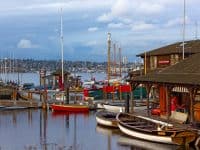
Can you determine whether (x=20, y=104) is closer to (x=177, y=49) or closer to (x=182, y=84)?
(x=177, y=49)

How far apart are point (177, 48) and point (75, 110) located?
46.3 ft

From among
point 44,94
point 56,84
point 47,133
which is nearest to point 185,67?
point 47,133

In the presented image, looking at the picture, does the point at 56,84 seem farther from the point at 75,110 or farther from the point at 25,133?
the point at 25,133

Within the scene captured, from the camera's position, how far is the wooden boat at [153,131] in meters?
35.3

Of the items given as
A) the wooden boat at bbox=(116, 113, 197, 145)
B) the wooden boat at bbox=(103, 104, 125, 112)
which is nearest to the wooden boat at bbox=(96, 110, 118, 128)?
the wooden boat at bbox=(116, 113, 197, 145)

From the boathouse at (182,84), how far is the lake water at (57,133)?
439cm

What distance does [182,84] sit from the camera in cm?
3816

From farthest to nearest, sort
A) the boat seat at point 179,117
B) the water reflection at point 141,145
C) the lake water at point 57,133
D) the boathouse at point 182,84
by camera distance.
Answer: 1. the boat seat at point 179,117
2. the lake water at point 57,133
3. the boathouse at point 182,84
4. the water reflection at point 141,145

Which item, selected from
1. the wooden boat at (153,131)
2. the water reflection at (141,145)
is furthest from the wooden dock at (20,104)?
the water reflection at (141,145)

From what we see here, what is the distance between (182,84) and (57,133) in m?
13.0

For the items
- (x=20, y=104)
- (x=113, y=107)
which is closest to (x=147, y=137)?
(x=113, y=107)

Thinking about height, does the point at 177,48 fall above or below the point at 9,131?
above

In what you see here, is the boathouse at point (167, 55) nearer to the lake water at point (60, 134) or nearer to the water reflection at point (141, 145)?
the lake water at point (60, 134)

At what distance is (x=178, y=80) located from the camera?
3962cm
